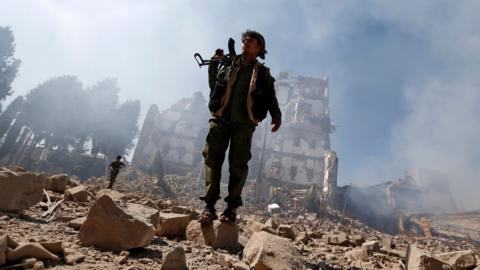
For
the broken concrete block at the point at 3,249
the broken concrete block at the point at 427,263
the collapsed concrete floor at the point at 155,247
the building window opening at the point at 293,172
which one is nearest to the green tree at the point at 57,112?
the building window opening at the point at 293,172

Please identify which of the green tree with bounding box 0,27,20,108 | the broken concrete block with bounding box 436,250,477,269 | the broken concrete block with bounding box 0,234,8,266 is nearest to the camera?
the broken concrete block with bounding box 0,234,8,266

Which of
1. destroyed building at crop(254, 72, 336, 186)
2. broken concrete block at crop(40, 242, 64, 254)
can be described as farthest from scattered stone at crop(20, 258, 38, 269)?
destroyed building at crop(254, 72, 336, 186)

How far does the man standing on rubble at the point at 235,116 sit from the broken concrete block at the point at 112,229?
0.78 meters

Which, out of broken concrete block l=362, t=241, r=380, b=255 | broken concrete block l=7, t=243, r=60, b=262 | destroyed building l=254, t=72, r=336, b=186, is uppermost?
destroyed building l=254, t=72, r=336, b=186

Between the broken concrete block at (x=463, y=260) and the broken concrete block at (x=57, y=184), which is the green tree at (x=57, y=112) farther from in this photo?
the broken concrete block at (x=463, y=260)

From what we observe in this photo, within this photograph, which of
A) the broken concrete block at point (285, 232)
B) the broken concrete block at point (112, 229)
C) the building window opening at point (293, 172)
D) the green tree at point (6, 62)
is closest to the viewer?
the broken concrete block at point (112, 229)

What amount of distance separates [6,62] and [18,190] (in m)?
30.9

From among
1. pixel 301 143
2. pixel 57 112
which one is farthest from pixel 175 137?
pixel 301 143

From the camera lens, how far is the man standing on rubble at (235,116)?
8.71 ft

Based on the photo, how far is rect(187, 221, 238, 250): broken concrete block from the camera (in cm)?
236

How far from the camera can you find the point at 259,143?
4012cm

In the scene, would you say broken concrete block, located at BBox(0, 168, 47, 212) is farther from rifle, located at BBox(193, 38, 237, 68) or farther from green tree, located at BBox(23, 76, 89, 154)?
green tree, located at BBox(23, 76, 89, 154)

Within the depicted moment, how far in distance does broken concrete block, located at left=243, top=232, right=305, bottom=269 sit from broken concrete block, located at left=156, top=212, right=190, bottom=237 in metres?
1.06

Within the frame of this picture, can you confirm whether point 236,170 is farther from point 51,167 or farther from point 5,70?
point 51,167
